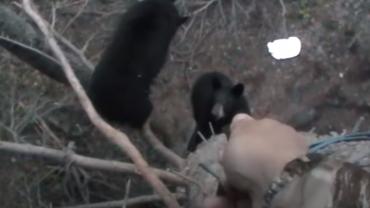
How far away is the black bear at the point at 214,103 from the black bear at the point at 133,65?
0.40 meters

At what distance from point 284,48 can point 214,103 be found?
153 centimetres

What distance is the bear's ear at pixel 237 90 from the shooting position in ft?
19.2

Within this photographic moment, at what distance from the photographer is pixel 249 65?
7090 millimetres

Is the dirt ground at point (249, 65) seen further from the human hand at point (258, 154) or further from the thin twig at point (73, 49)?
the human hand at point (258, 154)

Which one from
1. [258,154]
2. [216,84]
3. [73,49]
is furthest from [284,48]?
[258,154]

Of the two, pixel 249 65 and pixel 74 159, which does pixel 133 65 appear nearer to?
pixel 74 159

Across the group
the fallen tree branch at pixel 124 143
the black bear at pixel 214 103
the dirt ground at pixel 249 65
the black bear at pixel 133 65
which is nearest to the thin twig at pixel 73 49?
the black bear at pixel 133 65

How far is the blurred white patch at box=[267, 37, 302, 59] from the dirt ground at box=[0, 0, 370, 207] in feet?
0.17

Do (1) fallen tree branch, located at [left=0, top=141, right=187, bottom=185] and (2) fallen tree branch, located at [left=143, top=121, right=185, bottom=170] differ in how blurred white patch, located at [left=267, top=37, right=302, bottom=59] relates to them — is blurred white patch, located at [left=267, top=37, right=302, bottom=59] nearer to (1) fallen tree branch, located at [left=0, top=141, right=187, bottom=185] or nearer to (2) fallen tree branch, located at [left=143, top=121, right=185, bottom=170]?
(2) fallen tree branch, located at [left=143, top=121, right=185, bottom=170]

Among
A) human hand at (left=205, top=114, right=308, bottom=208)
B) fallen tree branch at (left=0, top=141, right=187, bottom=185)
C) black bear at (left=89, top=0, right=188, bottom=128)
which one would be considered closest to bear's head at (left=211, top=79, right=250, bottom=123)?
black bear at (left=89, top=0, right=188, bottom=128)

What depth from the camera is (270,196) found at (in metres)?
2.46

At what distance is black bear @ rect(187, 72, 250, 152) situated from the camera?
5.91m

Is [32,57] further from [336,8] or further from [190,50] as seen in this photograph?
[336,8]

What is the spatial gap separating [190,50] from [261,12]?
24.8 inches
